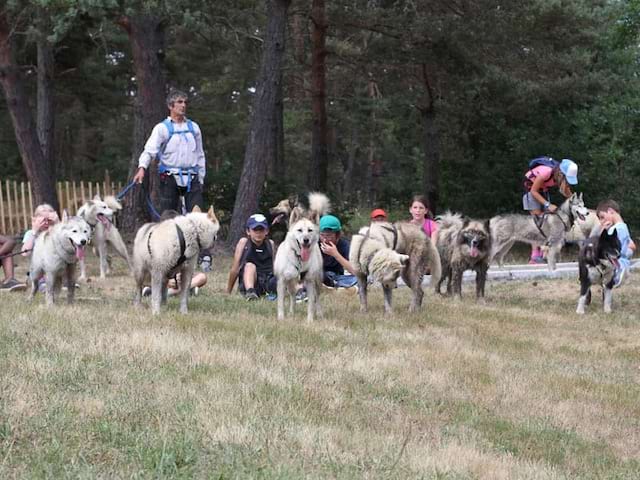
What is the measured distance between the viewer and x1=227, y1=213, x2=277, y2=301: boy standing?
884 cm

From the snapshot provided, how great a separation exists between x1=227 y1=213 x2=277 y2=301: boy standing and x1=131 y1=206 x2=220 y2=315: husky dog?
1.47 meters

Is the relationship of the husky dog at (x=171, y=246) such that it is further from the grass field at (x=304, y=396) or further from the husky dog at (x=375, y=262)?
the husky dog at (x=375, y=262)

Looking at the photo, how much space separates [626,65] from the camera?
68.8ft

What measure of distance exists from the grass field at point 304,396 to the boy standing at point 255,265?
0.99 m

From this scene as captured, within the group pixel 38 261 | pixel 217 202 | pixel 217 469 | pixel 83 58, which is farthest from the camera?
pixel 83 58

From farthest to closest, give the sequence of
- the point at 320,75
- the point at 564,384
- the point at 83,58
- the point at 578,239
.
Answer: the point at 83,58 → the point at 320,75 → the point at 578,239 → the point at 564,384

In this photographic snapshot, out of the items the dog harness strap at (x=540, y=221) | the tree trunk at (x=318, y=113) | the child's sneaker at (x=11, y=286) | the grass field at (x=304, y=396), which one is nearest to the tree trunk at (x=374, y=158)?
the tree trunk at (x=318, y=113)

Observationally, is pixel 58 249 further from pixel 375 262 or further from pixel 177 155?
pixel 375 262

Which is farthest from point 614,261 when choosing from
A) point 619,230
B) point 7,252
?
point 7,252

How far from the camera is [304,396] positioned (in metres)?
4.50

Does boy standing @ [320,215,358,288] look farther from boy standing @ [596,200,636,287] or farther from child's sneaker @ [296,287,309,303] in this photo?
boy standing @ [596,200,636,287]

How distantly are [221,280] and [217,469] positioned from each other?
7.91 metres

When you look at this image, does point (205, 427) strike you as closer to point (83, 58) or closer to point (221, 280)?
point (221, 280)

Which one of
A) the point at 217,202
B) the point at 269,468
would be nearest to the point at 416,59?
the point at 217,202
